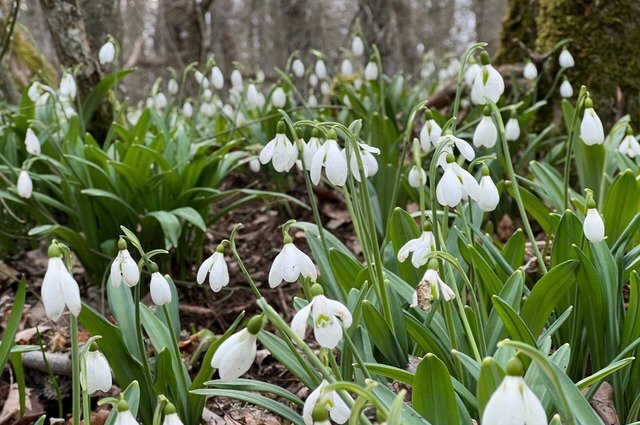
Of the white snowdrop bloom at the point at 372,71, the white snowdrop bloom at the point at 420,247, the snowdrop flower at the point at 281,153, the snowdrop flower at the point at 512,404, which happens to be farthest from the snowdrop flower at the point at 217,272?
the white snowdrop bloom at the point at 372,71

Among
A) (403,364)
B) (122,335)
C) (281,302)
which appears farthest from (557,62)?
(122,335)

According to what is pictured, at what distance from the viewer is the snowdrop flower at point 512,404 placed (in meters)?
0.95

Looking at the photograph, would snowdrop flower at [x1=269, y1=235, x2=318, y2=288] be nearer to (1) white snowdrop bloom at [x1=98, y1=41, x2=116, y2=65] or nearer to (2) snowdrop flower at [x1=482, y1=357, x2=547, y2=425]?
(2) snowdrop flower at [x1=482, y1=357, x2=547, y2=425]

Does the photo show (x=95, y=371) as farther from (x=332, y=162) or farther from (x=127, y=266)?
(x=332, y=162)

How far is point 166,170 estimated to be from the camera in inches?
131

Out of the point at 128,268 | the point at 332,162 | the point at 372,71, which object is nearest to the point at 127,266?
the point at 128,268

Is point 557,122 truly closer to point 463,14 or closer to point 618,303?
point 618,303

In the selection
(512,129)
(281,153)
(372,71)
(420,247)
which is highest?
(281,153)

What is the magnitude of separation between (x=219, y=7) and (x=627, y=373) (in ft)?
33.4

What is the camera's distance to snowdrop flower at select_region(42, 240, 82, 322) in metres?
1.37

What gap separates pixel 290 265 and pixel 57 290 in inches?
19.3

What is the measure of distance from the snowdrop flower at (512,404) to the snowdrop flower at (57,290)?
854 mm

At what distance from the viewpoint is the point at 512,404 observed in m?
0.95

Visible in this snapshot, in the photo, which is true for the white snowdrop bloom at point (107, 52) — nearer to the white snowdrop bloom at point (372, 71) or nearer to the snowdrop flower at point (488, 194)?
the white snowdrop bloom at point (372, 71)
